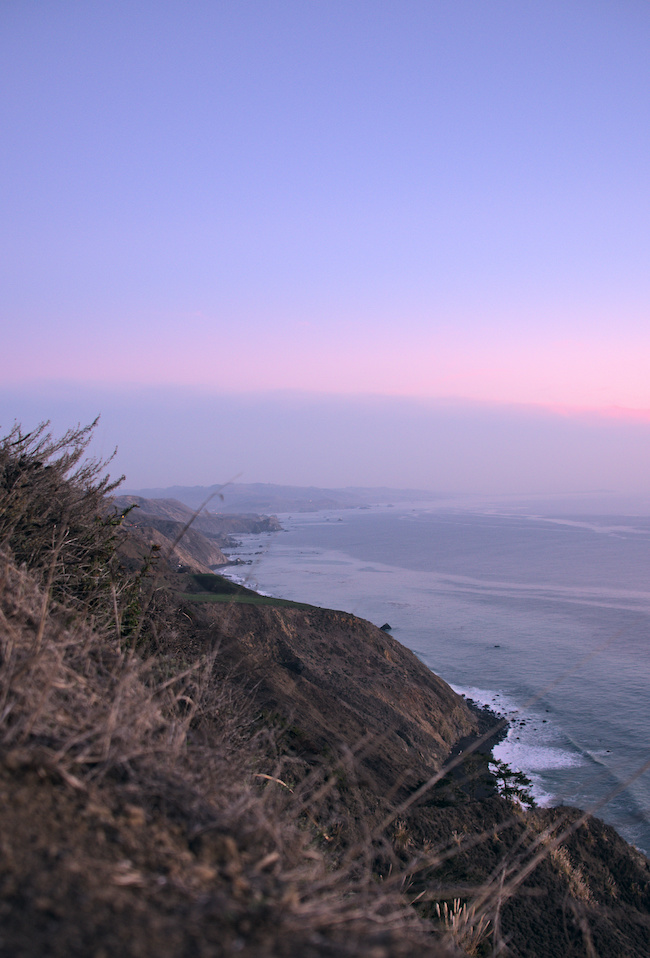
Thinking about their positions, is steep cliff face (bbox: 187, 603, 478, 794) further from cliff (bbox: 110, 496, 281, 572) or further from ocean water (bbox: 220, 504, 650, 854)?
cliff (bbox: 110, 496, 281, 572)

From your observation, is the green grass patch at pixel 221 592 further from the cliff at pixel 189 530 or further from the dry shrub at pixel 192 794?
the dry shrub at pixel 192 794

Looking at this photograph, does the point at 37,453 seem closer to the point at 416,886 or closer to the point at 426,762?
the point at 416,886

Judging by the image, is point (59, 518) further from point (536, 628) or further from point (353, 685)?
point (536, 628)

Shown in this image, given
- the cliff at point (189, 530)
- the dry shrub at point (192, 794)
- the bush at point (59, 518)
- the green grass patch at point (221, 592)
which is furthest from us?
the cliff at point (189, 530)

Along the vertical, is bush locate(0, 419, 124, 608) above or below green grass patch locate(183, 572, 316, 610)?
above

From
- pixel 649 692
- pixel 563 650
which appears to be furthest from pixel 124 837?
pixel 563 650

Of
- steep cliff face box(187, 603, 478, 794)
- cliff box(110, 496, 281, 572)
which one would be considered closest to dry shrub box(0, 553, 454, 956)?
steep cliff face box(187, 603, 478, 794)

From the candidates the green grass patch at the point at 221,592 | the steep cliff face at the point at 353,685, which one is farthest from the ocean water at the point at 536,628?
the steep cliff face at the point at 353,685

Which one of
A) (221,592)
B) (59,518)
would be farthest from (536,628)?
(59,518)
